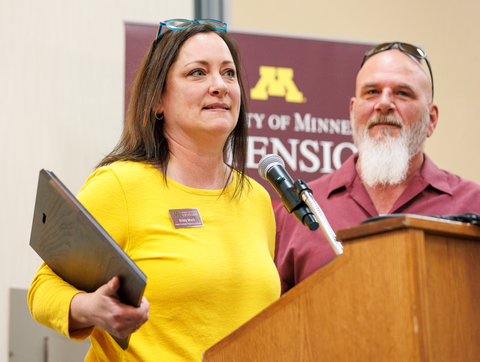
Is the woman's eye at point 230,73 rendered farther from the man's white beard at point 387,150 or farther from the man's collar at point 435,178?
the man's collar at point 435,178

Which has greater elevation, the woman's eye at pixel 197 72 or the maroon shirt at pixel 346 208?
the woman's eye at pixel 197 72

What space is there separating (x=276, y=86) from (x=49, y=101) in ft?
3.75

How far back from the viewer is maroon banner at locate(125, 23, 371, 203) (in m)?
2.79

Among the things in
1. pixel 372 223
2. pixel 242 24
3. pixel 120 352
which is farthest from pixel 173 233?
pixel 242 24

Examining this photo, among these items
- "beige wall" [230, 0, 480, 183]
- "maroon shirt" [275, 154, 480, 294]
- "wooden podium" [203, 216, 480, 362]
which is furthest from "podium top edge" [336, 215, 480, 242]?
"beige wall" [230, 0, 480, 183]

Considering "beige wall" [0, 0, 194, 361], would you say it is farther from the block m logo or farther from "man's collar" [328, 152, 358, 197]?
"man's collar" [328, 152, 358, 197]

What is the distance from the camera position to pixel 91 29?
3105 mm

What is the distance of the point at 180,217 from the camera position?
1.41m

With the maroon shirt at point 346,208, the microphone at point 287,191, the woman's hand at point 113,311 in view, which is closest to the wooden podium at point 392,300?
the woman's hand at point 113,311

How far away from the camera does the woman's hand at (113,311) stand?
1026 mm

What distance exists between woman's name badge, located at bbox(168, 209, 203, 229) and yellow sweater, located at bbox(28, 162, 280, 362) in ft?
0.04

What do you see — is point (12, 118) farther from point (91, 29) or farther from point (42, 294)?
point (42, 294)

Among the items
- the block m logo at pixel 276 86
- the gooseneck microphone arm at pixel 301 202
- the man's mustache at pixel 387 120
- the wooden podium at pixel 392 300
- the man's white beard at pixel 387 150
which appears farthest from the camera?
the block m logo at pixel 276 86

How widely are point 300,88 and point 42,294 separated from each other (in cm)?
200
